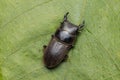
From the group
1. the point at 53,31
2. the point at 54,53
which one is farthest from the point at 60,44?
the point at 53,31

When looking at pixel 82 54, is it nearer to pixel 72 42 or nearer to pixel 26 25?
pixel 72 42

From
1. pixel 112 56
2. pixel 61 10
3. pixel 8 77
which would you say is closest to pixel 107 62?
pixel 112 56

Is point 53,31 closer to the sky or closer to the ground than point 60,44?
closer to the sky

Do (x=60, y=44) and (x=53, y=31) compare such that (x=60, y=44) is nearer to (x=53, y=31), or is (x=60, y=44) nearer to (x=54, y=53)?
(x=54, y=53)

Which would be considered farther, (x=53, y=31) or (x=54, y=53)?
(x=54, y=53)
